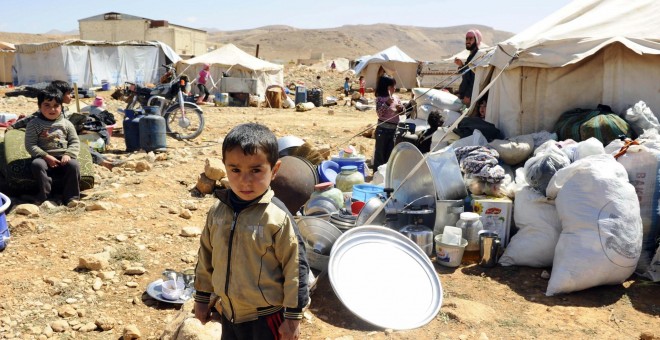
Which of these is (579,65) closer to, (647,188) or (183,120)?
(647,188)

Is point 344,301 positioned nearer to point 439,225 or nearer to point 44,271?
point 439,225

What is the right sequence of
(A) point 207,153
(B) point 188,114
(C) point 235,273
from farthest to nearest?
(B) point 188,114
(A) point 207,153
(C) point 235,273

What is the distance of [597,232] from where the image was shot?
11.5ft

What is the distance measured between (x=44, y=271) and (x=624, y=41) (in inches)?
210

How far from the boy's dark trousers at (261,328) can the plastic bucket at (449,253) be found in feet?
7.51

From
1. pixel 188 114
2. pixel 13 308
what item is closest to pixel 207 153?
pixel 188 114

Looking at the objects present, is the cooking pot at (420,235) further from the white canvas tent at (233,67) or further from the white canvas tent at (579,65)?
the white canvas tent at (233,67)

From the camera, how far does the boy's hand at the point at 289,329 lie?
1.84 meters

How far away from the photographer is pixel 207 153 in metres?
7.94

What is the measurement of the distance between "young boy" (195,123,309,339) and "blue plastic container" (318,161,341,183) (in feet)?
11.3

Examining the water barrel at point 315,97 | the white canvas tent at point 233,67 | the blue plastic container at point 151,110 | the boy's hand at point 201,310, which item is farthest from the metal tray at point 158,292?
the white canvas tent at point 233,67

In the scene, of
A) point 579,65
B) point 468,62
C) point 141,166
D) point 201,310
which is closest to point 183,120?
point 141,166

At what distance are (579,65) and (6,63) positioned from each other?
80.5 ft

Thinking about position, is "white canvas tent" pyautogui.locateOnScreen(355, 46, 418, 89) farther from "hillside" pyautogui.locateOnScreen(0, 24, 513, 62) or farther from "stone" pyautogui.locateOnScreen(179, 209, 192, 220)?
"hillside" pyautogui.locateOnScreen(0, 24, 513, 62)
